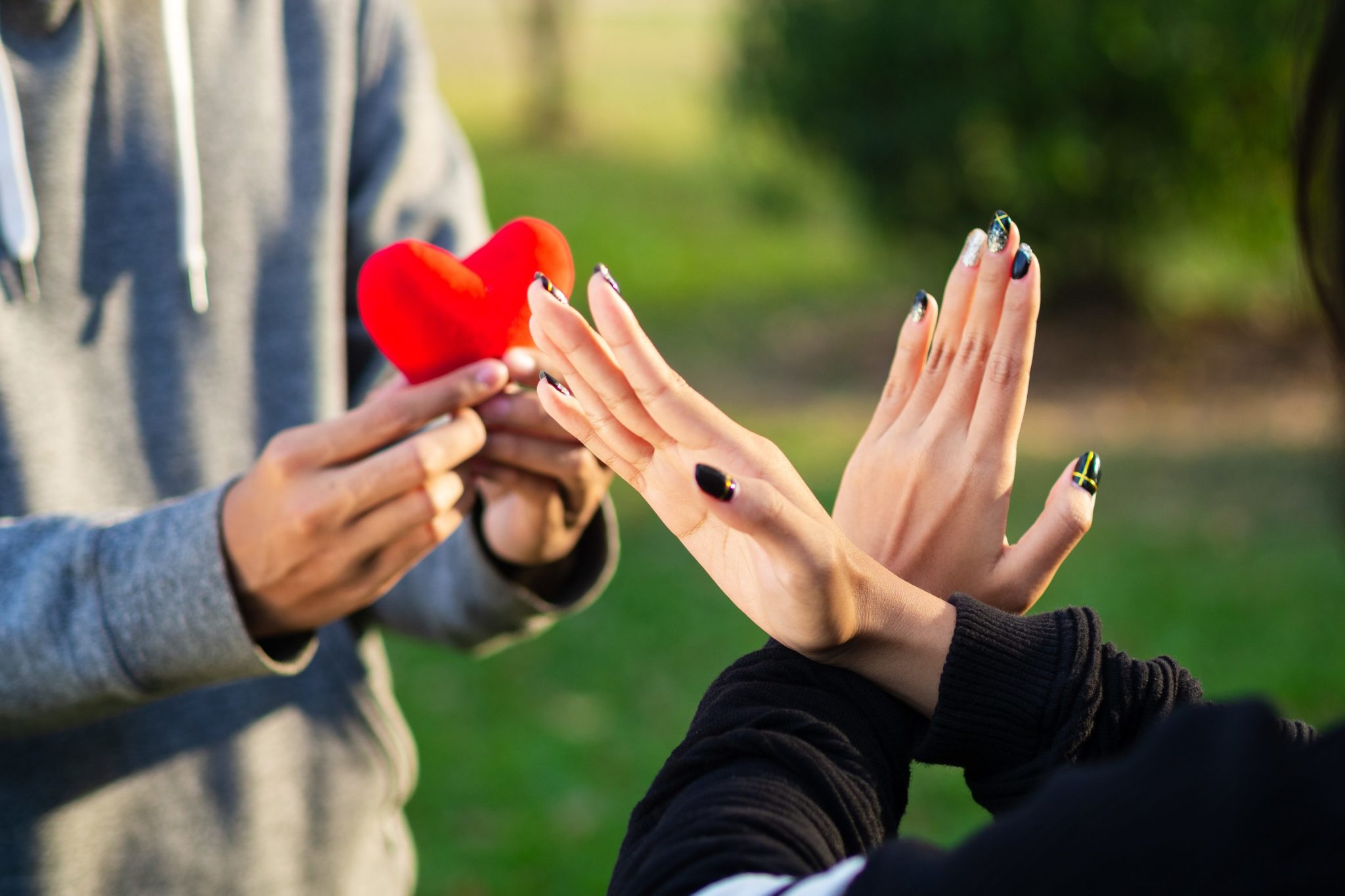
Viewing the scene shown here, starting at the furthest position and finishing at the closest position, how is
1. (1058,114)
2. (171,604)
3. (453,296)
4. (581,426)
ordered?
(1058,114)
(453,296)
(171,604)
(581,426)

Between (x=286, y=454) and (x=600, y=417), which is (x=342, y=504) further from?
(x=600, y=417)

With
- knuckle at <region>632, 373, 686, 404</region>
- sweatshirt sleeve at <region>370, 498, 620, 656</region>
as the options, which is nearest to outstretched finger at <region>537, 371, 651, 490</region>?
knuckle at <region>632, 373, 686, 404</region>

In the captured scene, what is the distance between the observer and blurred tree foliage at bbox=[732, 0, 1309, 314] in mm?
6832

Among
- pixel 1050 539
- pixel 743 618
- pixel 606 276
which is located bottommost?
pixel 743 618

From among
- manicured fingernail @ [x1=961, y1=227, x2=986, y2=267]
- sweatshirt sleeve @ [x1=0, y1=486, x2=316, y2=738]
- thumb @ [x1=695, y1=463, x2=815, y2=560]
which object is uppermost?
manicured fingernail @ [x1=961, y1=227, x2=986, y2=267]

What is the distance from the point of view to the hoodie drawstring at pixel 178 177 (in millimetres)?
1476

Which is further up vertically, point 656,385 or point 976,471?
point 656,385

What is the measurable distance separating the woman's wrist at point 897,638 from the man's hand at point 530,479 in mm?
562

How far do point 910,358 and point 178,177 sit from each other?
102cm

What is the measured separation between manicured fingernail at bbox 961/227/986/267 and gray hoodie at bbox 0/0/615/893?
77cm

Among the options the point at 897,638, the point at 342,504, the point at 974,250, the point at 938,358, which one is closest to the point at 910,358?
the point at 938,358

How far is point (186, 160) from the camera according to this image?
163 cm

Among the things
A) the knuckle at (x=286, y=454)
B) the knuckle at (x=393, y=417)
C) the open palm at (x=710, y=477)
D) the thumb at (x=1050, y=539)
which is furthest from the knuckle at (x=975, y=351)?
the knuckle at (x=286, y=454)

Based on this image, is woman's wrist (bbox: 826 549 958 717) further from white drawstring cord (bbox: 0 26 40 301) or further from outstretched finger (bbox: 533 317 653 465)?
white drawstring cord (bbox: 0 26 40 301)
